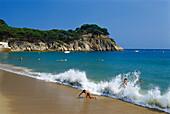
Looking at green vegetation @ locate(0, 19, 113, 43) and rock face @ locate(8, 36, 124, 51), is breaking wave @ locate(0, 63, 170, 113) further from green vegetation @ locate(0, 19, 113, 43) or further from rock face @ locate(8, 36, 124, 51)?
green vegetation @ locate(0, 19, 113, 43)

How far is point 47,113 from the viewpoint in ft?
23.8

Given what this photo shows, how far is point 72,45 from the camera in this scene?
11581 cm

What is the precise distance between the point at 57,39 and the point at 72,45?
11285 mm

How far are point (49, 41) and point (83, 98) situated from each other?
101m

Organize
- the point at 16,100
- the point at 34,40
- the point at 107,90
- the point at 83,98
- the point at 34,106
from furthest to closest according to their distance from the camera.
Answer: the point at 34,40, the point at 107,90, the point at 83,98, the point at 16,100, the point at 34,106

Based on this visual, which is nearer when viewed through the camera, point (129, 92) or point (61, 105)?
point (61, 105)

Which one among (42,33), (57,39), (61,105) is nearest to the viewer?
(61,105)

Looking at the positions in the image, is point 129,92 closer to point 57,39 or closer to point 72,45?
point 57,39

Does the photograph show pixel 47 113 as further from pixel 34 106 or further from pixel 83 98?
pixel 83 98

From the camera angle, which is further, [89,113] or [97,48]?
[97,48]

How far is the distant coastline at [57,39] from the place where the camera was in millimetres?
95125

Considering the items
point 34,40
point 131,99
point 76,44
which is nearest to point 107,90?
point 131,99

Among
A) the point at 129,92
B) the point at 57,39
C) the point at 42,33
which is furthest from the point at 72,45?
the point at 129,92

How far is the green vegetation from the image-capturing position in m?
94.7
